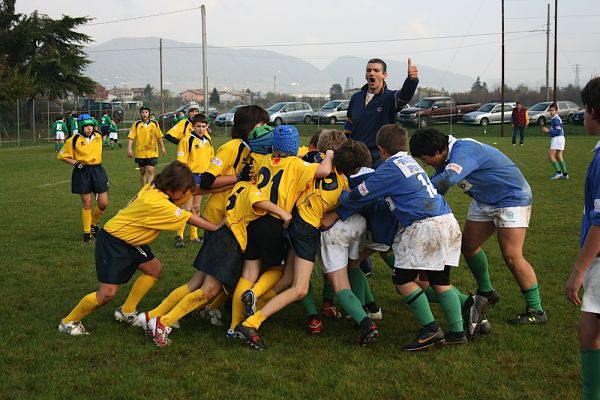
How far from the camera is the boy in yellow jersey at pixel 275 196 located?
16.9 feet

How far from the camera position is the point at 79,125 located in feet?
31.9

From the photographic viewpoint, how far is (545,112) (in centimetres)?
3794

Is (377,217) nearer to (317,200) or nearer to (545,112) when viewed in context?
(317,200)

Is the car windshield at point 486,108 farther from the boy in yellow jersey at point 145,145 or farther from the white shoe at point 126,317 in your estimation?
the white shoe at point 126,317

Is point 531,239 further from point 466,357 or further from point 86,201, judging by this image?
point 86,201

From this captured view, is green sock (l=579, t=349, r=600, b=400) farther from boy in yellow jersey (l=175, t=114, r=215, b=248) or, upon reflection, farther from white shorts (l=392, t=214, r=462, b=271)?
boy in yellow jersey (l=175, t=114, r=215, b=248)

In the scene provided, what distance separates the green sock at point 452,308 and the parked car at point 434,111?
32599 mm

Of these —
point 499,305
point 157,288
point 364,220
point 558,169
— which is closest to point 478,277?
point 499,305

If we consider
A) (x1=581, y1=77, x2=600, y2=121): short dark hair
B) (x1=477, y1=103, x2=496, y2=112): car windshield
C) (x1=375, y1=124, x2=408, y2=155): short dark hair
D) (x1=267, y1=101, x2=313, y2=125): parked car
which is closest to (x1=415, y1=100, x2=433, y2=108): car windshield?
(x1=477, y1=103, x2=496, y2=112): car windshield

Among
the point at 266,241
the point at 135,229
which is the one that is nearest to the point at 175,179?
the point at 135,229

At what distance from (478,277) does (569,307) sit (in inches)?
37.2

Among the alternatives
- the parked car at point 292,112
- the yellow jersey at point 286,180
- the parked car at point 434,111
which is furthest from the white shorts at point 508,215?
the parked car at point 292,112

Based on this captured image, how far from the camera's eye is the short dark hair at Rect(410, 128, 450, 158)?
508cm

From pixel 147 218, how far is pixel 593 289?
11.3 ft
